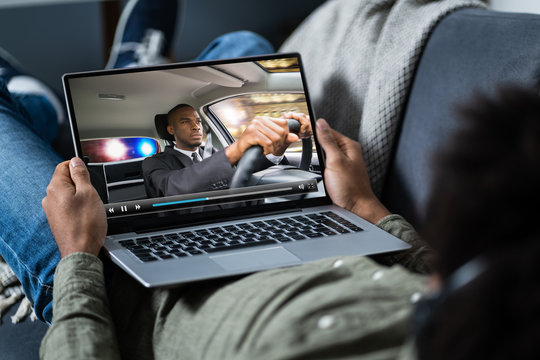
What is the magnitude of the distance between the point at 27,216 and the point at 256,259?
34 centimetres

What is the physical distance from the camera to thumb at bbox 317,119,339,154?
88cm

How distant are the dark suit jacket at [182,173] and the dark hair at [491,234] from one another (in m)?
0.50

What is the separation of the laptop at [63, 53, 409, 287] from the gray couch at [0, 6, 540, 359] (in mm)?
171

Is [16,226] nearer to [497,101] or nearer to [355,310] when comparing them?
[355,310]

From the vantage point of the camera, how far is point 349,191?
0.86m

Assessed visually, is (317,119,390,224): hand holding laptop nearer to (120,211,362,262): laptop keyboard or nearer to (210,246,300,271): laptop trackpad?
(120,211,362,262): laptop keyboard

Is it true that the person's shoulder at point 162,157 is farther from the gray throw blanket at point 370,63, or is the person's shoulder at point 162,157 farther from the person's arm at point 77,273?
the gray throw blanket at point 370,63

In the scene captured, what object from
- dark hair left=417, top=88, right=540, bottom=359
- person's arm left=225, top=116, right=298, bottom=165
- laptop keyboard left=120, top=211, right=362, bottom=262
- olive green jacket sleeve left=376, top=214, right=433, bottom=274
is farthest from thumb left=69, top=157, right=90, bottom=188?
dark hair left=417, top=88, right=540, bottom=359

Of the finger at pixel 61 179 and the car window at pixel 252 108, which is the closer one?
the finger at pixel 61 179

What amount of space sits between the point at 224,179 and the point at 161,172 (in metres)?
0.09

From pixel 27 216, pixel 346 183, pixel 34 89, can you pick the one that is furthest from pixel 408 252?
pixel 34 89

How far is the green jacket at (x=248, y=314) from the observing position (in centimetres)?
42

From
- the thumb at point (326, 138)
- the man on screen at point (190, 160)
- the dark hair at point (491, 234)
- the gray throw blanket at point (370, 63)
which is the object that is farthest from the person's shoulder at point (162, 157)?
the dark hair at point (491, 234)

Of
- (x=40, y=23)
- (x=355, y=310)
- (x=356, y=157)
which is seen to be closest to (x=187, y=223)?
(x=356, y=157)
